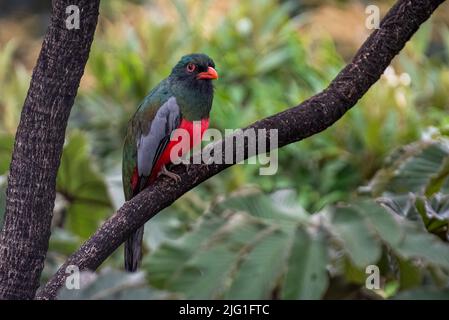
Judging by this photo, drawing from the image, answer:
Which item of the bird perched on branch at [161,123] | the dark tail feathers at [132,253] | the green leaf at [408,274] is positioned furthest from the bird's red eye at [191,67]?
the green leaf at [408,274]

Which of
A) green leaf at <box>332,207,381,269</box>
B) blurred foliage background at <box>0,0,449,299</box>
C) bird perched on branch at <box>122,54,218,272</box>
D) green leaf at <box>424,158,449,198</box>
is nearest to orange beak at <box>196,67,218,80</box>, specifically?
bird perched on branch at <box>122,54,218,272</box>

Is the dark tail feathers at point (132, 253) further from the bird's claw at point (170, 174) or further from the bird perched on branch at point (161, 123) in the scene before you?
the bird's claw at point (170, 174)

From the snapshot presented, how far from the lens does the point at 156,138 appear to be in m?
3.16

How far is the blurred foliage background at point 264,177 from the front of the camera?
65.6 inches

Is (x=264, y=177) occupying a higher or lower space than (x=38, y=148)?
higher

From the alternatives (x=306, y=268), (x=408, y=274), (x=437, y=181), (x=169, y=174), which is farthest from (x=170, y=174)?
(x=306, y=268)

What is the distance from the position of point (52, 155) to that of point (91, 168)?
6.37 ft

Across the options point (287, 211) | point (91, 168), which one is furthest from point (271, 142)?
point (91, 168)

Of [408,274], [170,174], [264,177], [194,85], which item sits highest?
[264,177]

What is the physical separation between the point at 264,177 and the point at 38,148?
114 inches

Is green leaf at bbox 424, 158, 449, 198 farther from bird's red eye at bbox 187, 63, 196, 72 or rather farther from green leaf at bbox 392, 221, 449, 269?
bird's red eye at bbox 187, 63, 196, 72

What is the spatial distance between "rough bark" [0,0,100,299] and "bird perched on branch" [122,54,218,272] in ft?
2.49

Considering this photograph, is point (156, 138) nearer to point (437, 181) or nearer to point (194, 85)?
point (194, 85)

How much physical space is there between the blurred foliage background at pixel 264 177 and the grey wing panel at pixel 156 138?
45 cm
